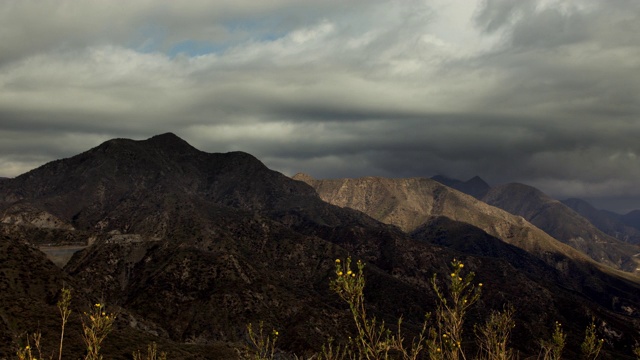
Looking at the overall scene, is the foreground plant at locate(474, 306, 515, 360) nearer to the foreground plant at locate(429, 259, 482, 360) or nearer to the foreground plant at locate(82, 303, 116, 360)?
the foreground plant at locate(429, 259, 482, 360)

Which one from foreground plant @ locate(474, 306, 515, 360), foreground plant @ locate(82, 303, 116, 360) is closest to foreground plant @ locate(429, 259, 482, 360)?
foreground plant @ locate(474, 306, 515, 360)

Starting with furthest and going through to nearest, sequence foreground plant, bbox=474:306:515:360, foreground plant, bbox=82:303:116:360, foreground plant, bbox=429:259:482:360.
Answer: foreground plant, bbox=474:306:515:360
foreground plant, bbox=82:303:116:360
foreground plant, bbox=429:259:482:360

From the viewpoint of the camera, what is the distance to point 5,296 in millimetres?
126938

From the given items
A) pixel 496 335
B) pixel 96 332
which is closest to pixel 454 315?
pixel 496 335

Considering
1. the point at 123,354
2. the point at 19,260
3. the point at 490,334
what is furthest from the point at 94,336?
Result: the point at 19,260

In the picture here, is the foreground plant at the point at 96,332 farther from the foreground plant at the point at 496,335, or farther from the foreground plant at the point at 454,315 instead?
the foreground plant at the point at 496,335

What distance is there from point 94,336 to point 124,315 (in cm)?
16350

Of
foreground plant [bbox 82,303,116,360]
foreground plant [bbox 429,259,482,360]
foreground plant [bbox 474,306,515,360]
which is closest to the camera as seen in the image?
foreground plant [bbox 429,259,482,360]

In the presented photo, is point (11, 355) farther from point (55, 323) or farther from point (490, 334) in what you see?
point (490, 334)

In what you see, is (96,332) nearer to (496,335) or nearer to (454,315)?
(454,315)

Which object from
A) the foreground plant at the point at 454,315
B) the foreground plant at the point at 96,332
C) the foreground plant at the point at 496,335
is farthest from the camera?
the foreground plant at the point at 496,335

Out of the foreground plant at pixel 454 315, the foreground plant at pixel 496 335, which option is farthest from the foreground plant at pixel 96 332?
the foreground plant at pixel 496 335

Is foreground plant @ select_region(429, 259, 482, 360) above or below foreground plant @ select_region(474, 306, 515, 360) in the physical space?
above

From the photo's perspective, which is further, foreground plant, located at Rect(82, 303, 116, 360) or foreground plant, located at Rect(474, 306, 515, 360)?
foreground plant, located at Rect(474, 306, 515, 360)
